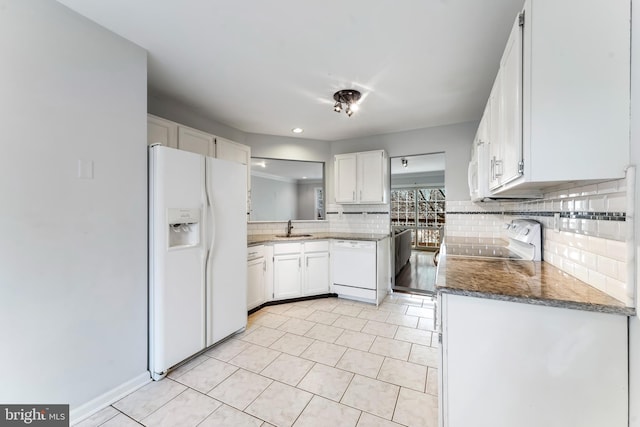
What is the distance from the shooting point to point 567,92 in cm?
100

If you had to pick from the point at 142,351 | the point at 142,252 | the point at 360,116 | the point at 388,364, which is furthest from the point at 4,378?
the point at 360,116

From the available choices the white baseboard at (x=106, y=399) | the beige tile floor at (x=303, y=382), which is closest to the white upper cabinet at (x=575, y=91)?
the beige tile floor at (x=303, y=382)

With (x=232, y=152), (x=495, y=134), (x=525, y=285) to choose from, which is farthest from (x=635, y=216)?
(x=232, y=152)

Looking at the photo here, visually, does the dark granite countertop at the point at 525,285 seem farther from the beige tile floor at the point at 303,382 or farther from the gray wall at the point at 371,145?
the gray wall at the point at 371,145

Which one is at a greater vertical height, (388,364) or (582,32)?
(582,32)

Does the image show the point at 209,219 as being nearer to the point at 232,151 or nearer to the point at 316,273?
the point at 232,151

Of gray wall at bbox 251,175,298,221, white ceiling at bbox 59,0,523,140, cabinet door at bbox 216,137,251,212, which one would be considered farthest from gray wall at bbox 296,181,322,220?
white ceiling at bbox 59,0,523,140

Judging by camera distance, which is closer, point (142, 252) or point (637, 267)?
point (637, 267)

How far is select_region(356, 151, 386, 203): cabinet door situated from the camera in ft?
12.2

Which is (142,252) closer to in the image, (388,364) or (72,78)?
(72,78)

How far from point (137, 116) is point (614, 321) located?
2.74m

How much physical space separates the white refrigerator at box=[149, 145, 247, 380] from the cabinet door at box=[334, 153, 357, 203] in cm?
176

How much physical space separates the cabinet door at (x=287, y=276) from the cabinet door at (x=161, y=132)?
5.82ft

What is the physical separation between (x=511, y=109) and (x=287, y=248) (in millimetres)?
2752
